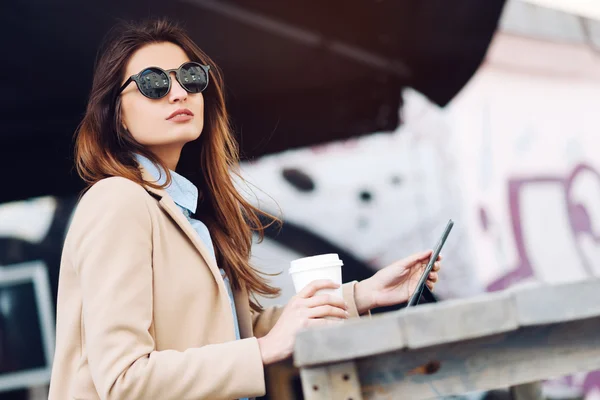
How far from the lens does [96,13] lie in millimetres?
3549

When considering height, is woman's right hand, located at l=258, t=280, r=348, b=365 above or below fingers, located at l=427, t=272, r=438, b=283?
above

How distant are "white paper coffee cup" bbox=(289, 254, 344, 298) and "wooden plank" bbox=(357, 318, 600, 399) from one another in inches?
11.6

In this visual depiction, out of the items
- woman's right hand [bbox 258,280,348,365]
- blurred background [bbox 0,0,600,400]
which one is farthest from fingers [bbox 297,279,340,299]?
blurred background [bbox 0,0,600,400]

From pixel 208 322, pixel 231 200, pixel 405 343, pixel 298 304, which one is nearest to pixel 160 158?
pixel 231 200

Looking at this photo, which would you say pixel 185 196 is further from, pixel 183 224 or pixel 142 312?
pixel 142 312

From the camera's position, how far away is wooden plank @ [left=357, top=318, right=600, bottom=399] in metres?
0.99

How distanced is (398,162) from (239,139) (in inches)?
34.2

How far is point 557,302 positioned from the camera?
0.95 meters

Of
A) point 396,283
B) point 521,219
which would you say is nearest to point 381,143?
point 521,219

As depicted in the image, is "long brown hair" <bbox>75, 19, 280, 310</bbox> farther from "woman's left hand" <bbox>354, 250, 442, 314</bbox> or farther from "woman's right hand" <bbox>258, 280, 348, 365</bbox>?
"woman's right hand" <bbox>258, 280, 348, 365</bbox>

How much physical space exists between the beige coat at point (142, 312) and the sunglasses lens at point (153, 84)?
21 cm

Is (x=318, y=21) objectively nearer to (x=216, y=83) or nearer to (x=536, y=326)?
(x=216, y=83)

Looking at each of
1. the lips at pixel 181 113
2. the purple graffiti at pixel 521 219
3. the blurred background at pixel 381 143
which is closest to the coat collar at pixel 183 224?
the lips at pixel 181 113

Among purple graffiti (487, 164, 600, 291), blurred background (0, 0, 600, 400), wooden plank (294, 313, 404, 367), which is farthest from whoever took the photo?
Result: purple graffiti (487, 164, 600, 291)
